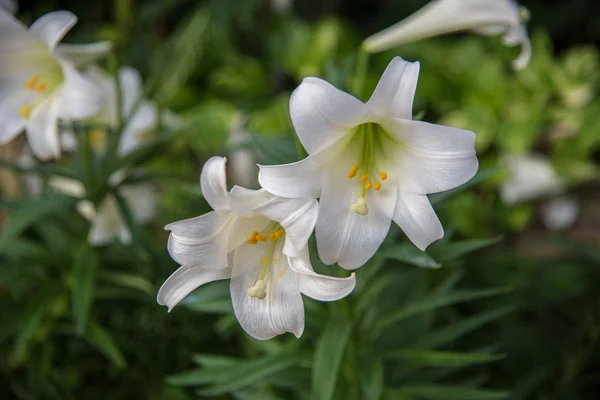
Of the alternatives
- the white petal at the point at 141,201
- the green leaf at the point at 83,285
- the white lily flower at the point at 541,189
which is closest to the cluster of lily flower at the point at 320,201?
the green leaf at the point at 83,285

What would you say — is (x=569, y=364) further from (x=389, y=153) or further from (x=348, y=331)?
(x=389, y=153)

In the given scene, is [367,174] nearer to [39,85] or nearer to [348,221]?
[348,221]

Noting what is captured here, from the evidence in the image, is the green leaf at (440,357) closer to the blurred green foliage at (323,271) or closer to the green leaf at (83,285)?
the blurred green foliage at (323,271)

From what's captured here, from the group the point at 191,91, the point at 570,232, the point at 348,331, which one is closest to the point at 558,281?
the point at 570,232

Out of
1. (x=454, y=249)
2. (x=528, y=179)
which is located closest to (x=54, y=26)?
(x=454, y=249)

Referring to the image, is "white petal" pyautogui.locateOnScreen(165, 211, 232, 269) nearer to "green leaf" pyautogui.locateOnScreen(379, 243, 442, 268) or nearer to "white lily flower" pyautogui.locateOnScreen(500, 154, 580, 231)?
"green leaf" pyautogui.locateOnScreen(379, 243, 442, 268)

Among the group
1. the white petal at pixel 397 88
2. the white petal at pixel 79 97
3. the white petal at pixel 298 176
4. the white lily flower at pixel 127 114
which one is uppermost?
the white petal at pixel 397 88
